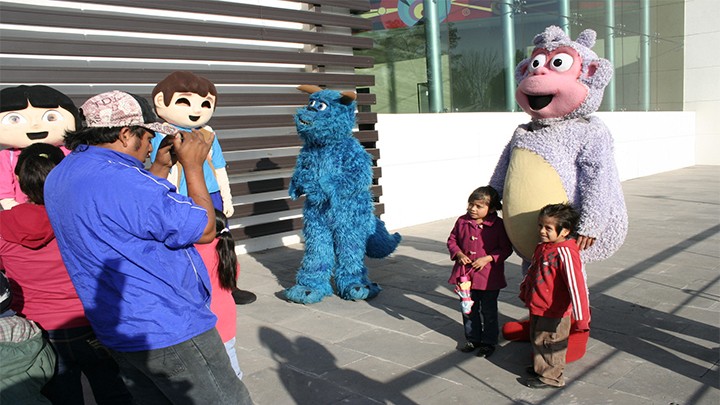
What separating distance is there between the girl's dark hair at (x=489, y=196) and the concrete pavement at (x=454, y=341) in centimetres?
98

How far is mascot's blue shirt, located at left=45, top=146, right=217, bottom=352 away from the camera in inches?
76.0

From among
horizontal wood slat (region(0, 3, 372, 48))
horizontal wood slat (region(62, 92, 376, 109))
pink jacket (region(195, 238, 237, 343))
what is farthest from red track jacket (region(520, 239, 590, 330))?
horizontal wood slat (region(0, 3, 372, 48))

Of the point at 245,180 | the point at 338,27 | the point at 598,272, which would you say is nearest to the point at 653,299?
the point at 598,272

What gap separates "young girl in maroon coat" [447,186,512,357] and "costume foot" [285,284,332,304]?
5.30 feet

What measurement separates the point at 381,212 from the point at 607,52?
1005cm

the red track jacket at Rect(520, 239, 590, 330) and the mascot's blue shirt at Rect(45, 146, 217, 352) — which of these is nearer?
the mascot's blue shirt at Rect(45, 146, 217, 352)

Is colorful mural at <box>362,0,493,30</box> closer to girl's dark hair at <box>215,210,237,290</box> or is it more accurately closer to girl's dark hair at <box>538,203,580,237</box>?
girl's dark hair at <box>538,203,580,237</box>

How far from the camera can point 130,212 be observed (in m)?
1.92

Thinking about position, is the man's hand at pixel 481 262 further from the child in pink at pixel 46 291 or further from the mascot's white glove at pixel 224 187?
the mascot's white glove at pixel 224 187

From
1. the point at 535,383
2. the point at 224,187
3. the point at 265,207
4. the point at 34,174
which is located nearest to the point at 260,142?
the point at 265,207

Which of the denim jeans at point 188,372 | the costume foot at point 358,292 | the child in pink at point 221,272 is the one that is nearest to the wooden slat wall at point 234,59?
the costume foot at point 358,292

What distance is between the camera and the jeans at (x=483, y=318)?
392 cm

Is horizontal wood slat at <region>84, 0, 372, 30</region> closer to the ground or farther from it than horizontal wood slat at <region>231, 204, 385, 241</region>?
farther from it

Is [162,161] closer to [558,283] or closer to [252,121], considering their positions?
[558,283]
